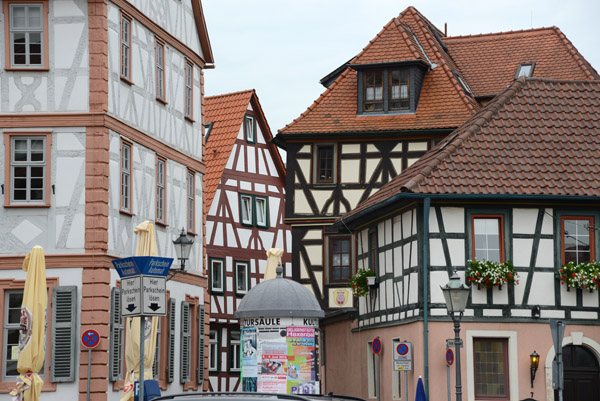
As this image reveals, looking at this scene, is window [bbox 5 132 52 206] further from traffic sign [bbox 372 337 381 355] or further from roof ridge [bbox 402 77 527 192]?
traffic sign [bbox 372 337 381 355]


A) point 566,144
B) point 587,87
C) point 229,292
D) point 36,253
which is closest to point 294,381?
point 36,253

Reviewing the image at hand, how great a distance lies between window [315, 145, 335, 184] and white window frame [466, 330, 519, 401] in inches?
508

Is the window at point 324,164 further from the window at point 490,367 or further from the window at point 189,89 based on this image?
the window at point 490,367

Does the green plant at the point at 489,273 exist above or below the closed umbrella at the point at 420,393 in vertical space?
above

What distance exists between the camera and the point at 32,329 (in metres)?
23.6

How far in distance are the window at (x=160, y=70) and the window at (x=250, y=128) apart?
17189 millimetres

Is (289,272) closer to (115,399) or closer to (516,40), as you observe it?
(516,40)

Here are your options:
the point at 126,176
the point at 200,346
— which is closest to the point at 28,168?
the point at 126,176

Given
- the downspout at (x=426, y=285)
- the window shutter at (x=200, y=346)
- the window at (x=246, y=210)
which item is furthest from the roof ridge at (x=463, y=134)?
the window at (x=246, y=210)

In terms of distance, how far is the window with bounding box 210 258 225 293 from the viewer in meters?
47.7

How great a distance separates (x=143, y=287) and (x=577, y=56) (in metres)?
27.8

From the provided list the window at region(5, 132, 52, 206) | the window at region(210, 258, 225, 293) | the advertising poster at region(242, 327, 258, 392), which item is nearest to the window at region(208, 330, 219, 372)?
the window at region(210, 258, 225, 293)

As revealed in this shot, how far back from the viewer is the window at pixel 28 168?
1063 inches

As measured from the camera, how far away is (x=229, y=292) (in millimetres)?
48625
